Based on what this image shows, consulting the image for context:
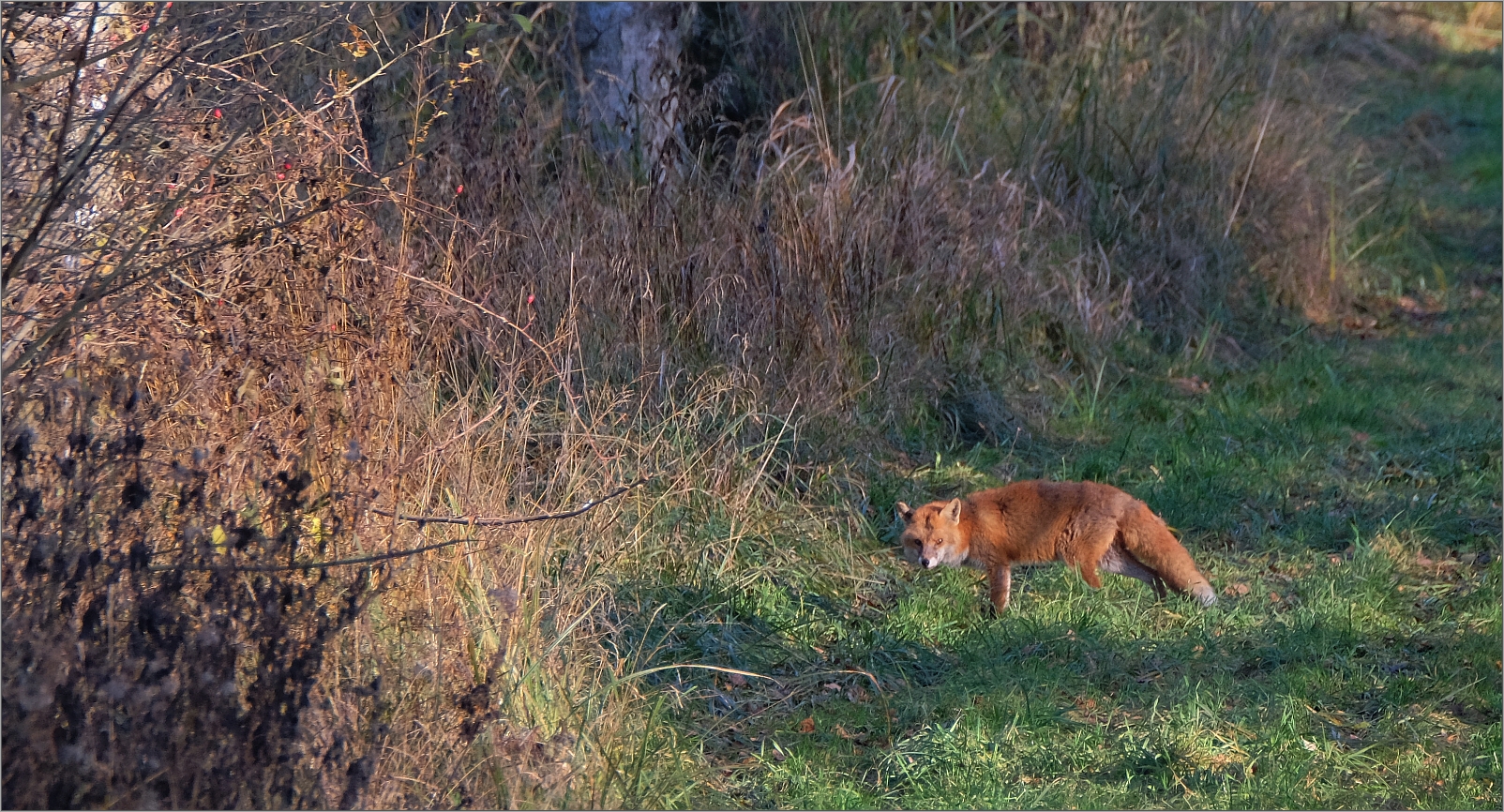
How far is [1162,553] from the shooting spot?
566 centimetres

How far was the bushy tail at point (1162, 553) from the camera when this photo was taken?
562cm

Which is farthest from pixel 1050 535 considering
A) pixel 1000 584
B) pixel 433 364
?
pixel 433 364

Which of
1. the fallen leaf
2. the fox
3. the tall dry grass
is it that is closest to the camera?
the tall dry grass

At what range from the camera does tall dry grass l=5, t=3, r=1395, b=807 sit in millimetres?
3412

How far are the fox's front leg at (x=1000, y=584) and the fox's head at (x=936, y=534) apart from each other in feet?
0.51

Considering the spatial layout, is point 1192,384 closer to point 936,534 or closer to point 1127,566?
point 1127,566

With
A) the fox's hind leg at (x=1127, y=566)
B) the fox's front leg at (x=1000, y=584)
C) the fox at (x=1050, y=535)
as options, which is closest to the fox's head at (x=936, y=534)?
the fox at (x=1050, y=535)

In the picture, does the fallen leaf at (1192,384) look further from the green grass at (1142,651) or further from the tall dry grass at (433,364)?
the green grass at (1142,651)

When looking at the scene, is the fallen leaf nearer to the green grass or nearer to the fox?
the green grass

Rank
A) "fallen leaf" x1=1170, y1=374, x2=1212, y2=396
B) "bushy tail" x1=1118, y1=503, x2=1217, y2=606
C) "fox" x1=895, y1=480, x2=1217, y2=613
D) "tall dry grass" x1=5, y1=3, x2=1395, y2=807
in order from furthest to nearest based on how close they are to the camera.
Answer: "fallen leaf" x1=1170, y1=374, x2=1212, y2=396 < "fox" x1=895, y1=480, x2=1217, y2=613 < "bushy tail" x1=1118, y1=503, x2=1217, y2=606 < "tall dry grass" x1=5, y1=3, x2=1395, y2=807

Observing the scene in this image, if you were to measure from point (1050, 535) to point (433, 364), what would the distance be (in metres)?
2.80

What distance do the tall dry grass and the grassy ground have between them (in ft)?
0.68

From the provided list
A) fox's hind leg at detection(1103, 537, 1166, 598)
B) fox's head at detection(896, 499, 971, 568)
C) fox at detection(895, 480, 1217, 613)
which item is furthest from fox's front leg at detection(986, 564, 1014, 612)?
fox's hind leg at detection(1103, 537, 1166, 598)

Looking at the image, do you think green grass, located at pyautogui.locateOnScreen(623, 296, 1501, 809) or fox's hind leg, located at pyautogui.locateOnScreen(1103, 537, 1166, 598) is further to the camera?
fox's hind leg, located at pyautogui.locateOnScreen(1103, 537, 1166, 598)
